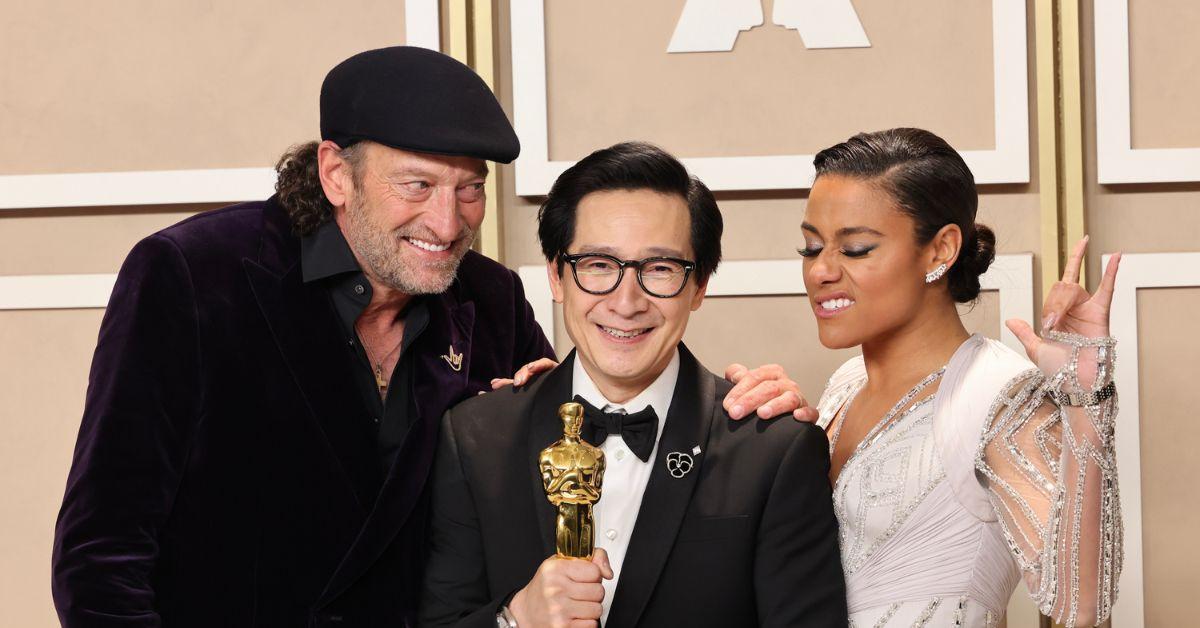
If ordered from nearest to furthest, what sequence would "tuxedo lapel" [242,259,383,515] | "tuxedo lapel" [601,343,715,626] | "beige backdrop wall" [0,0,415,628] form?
1. "tuxedo lapel" [601,343,715,626]
2. "tuxedo lapel" [242,259,383,515]
3. "beige backdrop wall" [0,0,415,628]

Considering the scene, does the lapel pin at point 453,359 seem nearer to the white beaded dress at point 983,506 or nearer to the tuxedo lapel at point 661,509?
the tuxedo lapel at point 661,509

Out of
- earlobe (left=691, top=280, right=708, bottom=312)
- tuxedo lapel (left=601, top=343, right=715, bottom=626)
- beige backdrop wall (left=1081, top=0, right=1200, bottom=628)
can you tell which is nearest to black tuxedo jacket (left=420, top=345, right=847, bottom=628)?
tuxedo lapel (left=601, top=343, right=715, bottom=626)

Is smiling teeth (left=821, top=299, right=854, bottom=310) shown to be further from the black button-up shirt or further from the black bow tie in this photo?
the black button-up shirt

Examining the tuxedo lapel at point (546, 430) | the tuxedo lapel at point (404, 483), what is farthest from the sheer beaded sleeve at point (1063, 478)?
the tuxedo lapel at point (404, 483)

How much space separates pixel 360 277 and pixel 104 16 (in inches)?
64.4

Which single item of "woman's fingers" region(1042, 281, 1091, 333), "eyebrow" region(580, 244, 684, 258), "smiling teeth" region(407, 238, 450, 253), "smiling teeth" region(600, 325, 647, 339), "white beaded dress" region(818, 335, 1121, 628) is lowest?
"white beaded dress" region(818, 335, 1121, 628)

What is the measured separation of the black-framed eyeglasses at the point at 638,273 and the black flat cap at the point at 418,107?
1.28 feet

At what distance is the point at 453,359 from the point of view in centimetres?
244

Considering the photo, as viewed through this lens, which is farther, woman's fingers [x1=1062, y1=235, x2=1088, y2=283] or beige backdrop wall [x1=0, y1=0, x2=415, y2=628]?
beige backdrop wall [x1=0, y1=0, x2=415, y2=628]

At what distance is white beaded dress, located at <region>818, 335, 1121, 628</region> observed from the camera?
2.02 meters

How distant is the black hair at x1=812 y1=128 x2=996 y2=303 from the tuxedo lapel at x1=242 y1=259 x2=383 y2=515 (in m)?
1.05

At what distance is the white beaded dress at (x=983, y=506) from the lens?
2020 millimetres

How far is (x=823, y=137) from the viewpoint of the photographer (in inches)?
130

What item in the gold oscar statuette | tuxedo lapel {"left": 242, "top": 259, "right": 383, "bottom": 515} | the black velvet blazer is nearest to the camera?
the gold oscar statuette
